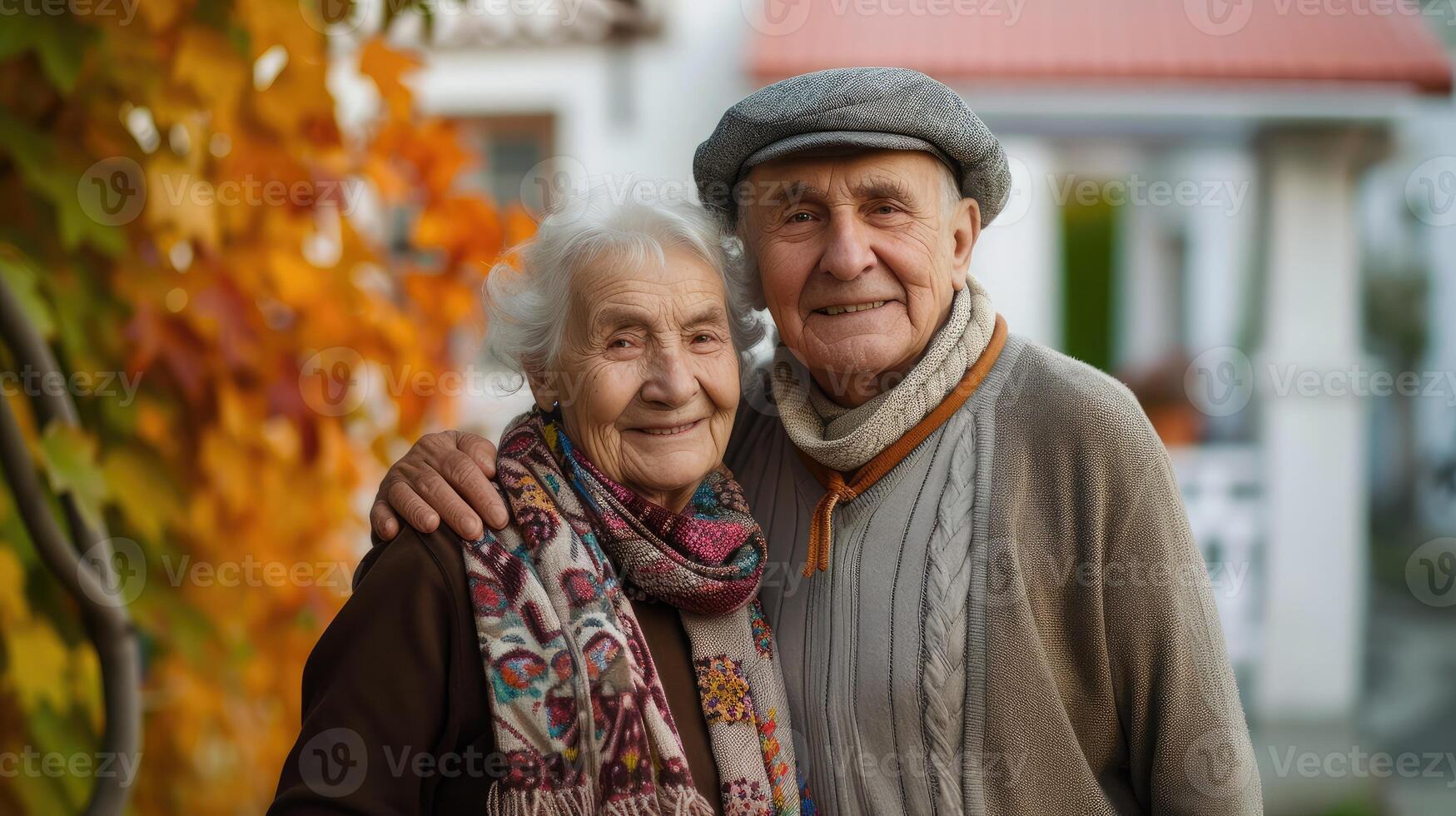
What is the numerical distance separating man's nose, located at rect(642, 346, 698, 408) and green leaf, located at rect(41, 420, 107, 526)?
0.78 meters

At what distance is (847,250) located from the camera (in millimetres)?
1752

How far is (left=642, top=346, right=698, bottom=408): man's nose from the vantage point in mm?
1709

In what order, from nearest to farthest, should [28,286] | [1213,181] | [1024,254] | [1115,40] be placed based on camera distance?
[28,286]
[1115,40]
[1024,254]
[1213,181]

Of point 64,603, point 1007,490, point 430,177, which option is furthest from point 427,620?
point 430,177

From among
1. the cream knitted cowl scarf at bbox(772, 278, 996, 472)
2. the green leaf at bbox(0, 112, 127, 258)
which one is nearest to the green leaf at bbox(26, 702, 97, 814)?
the green leaf at bbox(0, 112, 127, 258)
